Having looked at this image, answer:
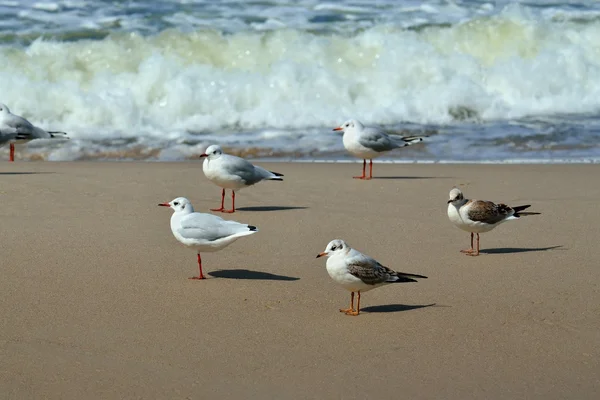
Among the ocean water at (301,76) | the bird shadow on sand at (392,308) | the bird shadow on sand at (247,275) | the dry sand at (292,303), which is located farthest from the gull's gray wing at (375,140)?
the bird shadow on sand at (392,308)

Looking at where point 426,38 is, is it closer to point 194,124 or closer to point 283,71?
point 283,71

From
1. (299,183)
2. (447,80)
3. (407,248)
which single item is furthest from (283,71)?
(407,248)

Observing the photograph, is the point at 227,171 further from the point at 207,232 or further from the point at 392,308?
the point at 392,308

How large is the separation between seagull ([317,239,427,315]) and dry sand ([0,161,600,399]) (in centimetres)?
16

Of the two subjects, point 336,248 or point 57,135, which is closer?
point 336,248

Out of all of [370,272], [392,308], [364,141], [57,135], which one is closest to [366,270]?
[370,272]

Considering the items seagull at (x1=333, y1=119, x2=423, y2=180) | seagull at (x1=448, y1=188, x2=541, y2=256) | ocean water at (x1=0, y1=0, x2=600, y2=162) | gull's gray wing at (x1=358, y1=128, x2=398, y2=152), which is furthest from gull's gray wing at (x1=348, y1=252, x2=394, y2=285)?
ocean water at (x1=0, y1=0, x2=600, y2=162)

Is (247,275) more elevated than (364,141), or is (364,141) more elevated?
(364,141)

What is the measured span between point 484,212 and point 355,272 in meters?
1.85

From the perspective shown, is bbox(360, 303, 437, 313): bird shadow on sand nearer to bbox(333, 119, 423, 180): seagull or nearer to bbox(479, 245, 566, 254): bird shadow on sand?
bbox(479, 245, 566, 254): bird shadow on sand

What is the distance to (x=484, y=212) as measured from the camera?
6.84 m

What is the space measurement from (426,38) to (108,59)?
229 inches

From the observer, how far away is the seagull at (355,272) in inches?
207

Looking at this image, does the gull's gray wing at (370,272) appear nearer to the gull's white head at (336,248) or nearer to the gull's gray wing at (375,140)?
the gull's white head at (336,248)
